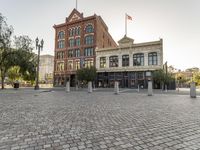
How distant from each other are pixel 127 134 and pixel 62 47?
46.8 metres

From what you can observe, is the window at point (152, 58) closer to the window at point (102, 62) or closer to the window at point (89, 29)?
the window at point (102, 62)

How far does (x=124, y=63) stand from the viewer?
38250 mm

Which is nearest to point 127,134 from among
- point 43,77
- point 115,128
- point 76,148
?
point 115,128

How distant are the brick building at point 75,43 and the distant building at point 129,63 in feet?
13.8

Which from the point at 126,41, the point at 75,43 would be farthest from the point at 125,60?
the point at 75,43

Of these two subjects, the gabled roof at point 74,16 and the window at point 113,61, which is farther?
the gabled roof at point 74,16

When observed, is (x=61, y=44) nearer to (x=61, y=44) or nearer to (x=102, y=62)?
(x=61, y=44)

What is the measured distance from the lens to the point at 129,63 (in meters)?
37.4

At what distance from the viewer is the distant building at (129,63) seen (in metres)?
34.5

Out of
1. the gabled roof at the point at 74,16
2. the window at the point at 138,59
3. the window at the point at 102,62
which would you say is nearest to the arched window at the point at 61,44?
the gabled roof at the point at 74,16

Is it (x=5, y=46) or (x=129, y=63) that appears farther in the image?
(x=129, y=63)

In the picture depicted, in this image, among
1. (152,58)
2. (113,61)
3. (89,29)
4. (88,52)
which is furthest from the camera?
(89,29)

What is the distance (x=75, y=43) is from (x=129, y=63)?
1929 cm

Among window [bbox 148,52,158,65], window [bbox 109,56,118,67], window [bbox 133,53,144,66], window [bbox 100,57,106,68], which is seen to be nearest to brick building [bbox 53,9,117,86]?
window [bbox 100,57,106,68]
